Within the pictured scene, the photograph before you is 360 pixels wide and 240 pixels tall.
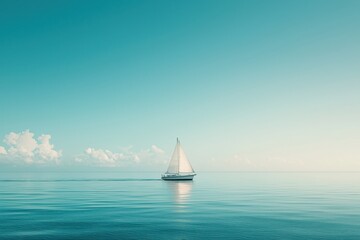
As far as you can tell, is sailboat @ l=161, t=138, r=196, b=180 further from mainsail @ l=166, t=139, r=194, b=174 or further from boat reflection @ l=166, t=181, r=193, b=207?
boat reflection @ l=166, t=181, r=193, b=207

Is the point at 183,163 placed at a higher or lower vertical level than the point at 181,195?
higher

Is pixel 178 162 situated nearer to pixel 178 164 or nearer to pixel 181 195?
pixel 178 164

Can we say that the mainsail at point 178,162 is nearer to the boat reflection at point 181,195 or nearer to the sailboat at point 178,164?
the sailboat at point 178,164

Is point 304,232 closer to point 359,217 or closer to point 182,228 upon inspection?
point 182,228

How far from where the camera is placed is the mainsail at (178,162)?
560ft

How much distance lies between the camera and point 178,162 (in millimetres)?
172000

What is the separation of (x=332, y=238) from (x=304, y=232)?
395cm

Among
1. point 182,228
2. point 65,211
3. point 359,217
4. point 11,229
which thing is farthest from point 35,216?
point 359,217

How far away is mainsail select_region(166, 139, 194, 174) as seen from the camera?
170738mm

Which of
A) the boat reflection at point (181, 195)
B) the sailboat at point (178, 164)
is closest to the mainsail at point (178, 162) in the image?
the sailboat at point (178, 164)

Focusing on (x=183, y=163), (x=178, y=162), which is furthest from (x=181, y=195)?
(x=183, y=163)

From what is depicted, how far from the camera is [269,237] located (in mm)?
39781

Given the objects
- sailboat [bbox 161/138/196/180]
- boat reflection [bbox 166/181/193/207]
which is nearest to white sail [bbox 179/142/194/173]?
sailboat [bbox 161/138/196/180]

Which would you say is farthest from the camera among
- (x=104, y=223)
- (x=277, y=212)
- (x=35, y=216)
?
(x=277, y=212)
